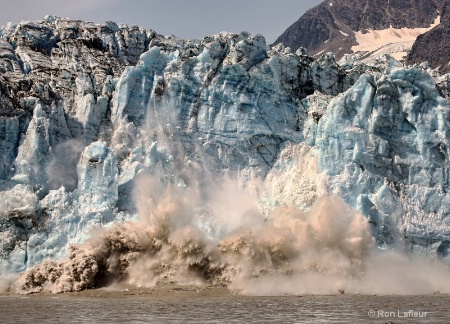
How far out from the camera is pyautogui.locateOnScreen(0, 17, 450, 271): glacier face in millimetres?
32031

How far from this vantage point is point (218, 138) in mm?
35531

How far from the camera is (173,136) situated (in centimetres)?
3541

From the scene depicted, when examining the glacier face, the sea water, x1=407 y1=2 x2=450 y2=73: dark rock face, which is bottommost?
the sea water

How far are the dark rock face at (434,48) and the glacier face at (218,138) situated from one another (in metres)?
96.5

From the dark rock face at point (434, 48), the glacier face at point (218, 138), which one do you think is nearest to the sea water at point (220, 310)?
the glacier face at point (218, 138)

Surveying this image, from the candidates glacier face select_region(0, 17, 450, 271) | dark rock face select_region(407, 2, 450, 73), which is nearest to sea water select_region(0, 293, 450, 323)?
glacier face select_region(0, 17, 450, 271)

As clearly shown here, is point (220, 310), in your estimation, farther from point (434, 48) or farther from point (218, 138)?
point (434, 48)

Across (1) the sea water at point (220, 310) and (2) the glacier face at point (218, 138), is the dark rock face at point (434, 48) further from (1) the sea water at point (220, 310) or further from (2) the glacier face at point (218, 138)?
(1) the sea water at point (220, 310)

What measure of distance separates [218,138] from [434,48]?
108035 millimetres

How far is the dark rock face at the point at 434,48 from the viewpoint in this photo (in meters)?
128

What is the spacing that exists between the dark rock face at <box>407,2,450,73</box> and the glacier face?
96529 mm

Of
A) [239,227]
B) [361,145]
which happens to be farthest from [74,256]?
[361,145]

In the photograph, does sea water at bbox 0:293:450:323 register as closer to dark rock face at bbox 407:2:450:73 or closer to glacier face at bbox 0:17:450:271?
glacier face at bbox 0:17:450:271

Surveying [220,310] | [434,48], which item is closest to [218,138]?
[220,310]
